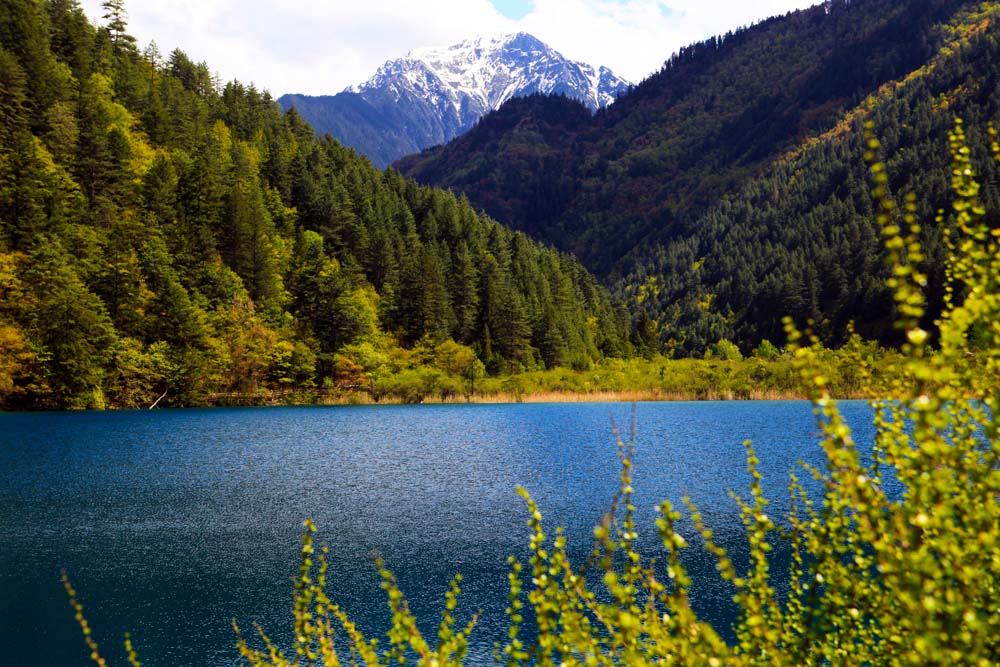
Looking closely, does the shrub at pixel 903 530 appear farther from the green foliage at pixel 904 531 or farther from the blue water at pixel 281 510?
the blue water at pixel 281 510

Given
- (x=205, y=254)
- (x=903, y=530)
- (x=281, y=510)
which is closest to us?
(x=903, y=530)

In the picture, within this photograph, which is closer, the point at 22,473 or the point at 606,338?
the point at 22,473

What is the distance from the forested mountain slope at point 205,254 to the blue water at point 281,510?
15.9 metres

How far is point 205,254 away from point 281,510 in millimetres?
68223

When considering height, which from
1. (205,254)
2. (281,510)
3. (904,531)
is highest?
Result: (205,254)

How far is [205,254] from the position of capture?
86.9m

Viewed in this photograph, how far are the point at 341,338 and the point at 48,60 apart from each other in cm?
5000

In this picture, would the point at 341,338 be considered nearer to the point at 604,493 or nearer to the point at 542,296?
the point at 542,296

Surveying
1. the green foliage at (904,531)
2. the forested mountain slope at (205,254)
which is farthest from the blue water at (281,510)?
the forested mountain slope at (205,254)

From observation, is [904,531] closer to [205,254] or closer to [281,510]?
[281,510]

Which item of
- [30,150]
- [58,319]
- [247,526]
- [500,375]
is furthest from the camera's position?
[500,375]

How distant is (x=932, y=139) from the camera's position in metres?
185

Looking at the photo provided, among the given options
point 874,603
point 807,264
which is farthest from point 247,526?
point 807,264

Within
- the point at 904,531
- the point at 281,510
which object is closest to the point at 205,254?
the point at 281,510
